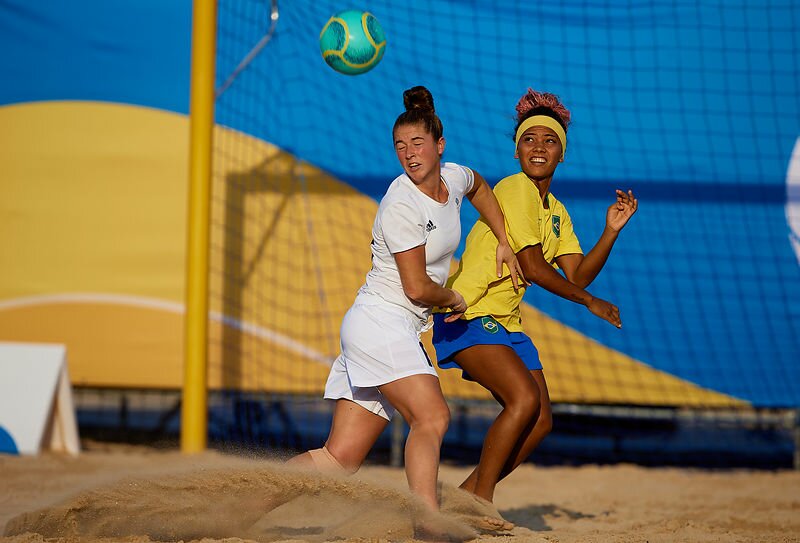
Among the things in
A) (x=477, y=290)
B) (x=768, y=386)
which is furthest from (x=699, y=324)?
(x=477, y=290)

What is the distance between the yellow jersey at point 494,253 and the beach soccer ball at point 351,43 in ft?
3.64

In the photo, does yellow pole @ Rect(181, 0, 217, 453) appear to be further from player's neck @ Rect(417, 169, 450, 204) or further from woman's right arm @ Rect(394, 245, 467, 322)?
woman's right arm @ Rect(394, 245, 467, 322)

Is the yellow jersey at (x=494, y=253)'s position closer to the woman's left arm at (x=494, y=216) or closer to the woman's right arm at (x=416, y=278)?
the woman's left arm at (x=494, y=216)

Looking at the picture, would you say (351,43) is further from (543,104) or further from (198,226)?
(198,226)

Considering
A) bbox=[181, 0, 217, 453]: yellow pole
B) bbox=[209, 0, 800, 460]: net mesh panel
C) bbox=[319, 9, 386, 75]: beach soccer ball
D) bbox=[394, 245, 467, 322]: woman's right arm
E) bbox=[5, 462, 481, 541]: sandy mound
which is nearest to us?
bbox=[394, 245, 467, 322]: woman's right arm

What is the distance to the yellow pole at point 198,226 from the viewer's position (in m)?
6.45

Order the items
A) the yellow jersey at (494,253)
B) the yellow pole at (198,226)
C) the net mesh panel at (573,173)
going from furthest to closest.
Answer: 1. the net mesh panel at (573,173)
2. the yellow pole at (198,226)
3. the yellow jersey at (494,253)

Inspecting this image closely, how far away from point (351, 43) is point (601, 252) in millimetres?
1641

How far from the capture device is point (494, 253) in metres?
3.99

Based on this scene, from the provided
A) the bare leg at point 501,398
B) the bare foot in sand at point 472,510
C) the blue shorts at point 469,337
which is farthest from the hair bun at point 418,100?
the bare foot in sand at point 472,510

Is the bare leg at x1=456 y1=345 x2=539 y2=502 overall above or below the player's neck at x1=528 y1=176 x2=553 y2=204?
below

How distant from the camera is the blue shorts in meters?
3.93

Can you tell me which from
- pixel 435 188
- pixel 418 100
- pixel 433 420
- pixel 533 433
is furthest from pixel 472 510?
pixel 418 100

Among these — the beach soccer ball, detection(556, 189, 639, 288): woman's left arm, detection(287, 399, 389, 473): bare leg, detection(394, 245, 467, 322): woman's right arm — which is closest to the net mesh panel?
the beach soccer ball
